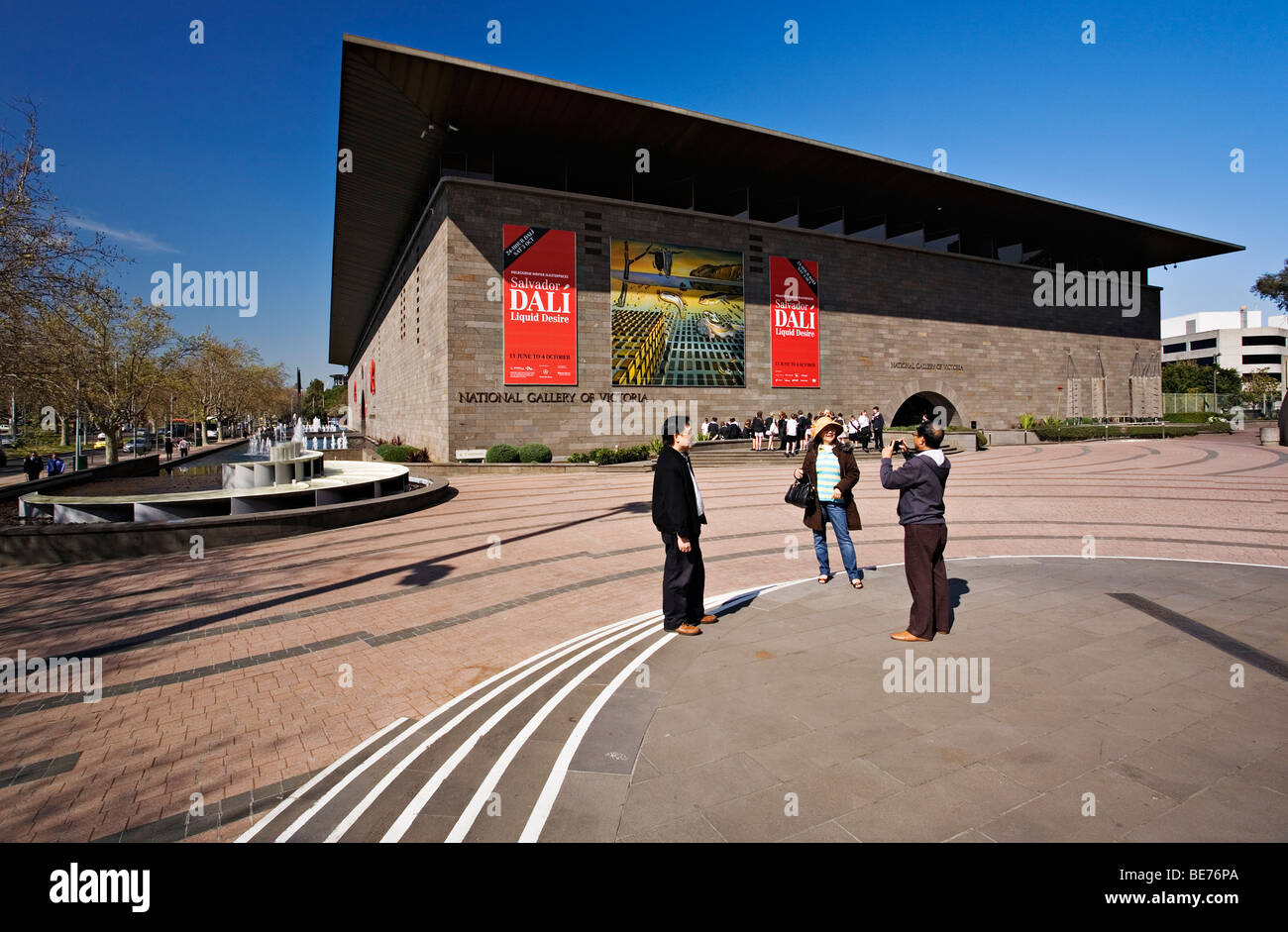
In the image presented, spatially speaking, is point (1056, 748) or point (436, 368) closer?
point (1056, 748)

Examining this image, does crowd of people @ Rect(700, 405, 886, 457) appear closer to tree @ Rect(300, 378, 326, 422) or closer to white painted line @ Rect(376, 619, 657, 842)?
white painted line @ Rect(376, 619, 657, 842)

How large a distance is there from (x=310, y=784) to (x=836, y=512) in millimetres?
5601

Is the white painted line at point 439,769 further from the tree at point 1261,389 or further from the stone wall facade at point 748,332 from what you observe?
the tree at point 1261,389

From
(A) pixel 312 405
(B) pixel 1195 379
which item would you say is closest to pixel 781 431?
(B) pixel 1195 379

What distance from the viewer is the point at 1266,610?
6.02 metres

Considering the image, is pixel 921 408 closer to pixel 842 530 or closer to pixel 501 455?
pixel 501 455

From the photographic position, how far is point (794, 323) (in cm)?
3203

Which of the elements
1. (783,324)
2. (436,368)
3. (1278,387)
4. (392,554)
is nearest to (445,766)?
(392,554)

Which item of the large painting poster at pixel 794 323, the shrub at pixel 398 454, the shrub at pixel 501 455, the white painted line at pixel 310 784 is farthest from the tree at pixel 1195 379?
the white painted line at pixel 310 784

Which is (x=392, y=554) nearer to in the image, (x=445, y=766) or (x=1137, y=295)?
(x=445, y=766)

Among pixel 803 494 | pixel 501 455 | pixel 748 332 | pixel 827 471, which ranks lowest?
pixel 803 494

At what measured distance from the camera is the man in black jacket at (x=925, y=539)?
5.45m
